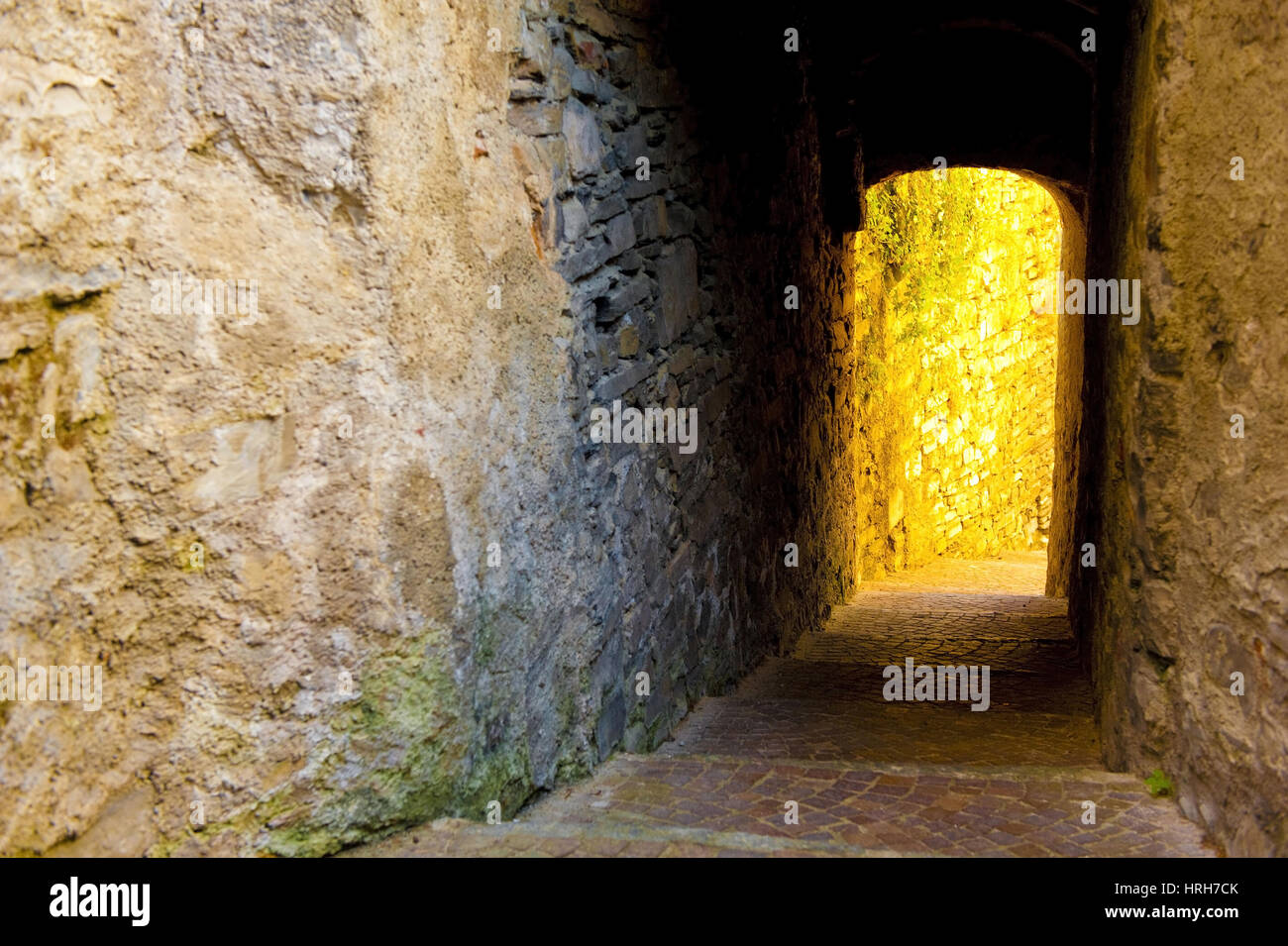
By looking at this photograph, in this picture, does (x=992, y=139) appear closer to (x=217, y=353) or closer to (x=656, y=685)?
(x=656, y=685)

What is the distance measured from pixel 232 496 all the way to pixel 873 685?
3.73m

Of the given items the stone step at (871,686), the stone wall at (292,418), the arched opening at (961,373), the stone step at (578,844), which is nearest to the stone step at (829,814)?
the stone step at (578,844)

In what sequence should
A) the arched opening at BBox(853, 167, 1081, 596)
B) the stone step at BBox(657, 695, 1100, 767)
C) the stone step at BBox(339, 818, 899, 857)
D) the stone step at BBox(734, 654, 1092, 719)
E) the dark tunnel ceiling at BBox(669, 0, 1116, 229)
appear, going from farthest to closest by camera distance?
the arched opening at BBox(853, 167, 1081, 596), the dark tunnel ceiling at BBox(669, 0, 1116, 229), the stone step at BBox(734, 654, 1092, 719), the stone step at BBox(657, 695, 1100, 767), the stone step at BBox(339, 818, 899, 857)

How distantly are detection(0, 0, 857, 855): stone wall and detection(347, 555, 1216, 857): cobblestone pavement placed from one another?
230mm

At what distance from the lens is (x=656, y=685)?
3.77m

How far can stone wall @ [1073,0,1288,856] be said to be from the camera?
2215mm

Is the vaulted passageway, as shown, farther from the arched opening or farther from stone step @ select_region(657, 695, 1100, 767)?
the arched opening

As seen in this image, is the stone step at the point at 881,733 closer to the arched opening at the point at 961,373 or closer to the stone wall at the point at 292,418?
the stone wall at the point at 292,418

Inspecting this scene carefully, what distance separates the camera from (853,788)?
300 centimetres

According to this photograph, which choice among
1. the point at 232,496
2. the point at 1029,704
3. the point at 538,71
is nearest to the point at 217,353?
the point at 232,496

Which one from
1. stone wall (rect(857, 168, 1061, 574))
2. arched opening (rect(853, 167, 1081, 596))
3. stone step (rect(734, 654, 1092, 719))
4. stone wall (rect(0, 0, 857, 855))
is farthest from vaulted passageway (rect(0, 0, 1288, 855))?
stone wall (rect(857, 168, 1061, 574))

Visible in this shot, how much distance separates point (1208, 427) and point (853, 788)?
1.30 metres

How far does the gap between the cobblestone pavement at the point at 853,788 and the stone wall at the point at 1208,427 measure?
23cm

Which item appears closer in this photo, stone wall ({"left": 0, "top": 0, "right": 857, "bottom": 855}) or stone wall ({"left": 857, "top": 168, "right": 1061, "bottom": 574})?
stone wall ({"left": 0, "top": 0, "right": 857, "bottom": 855})
